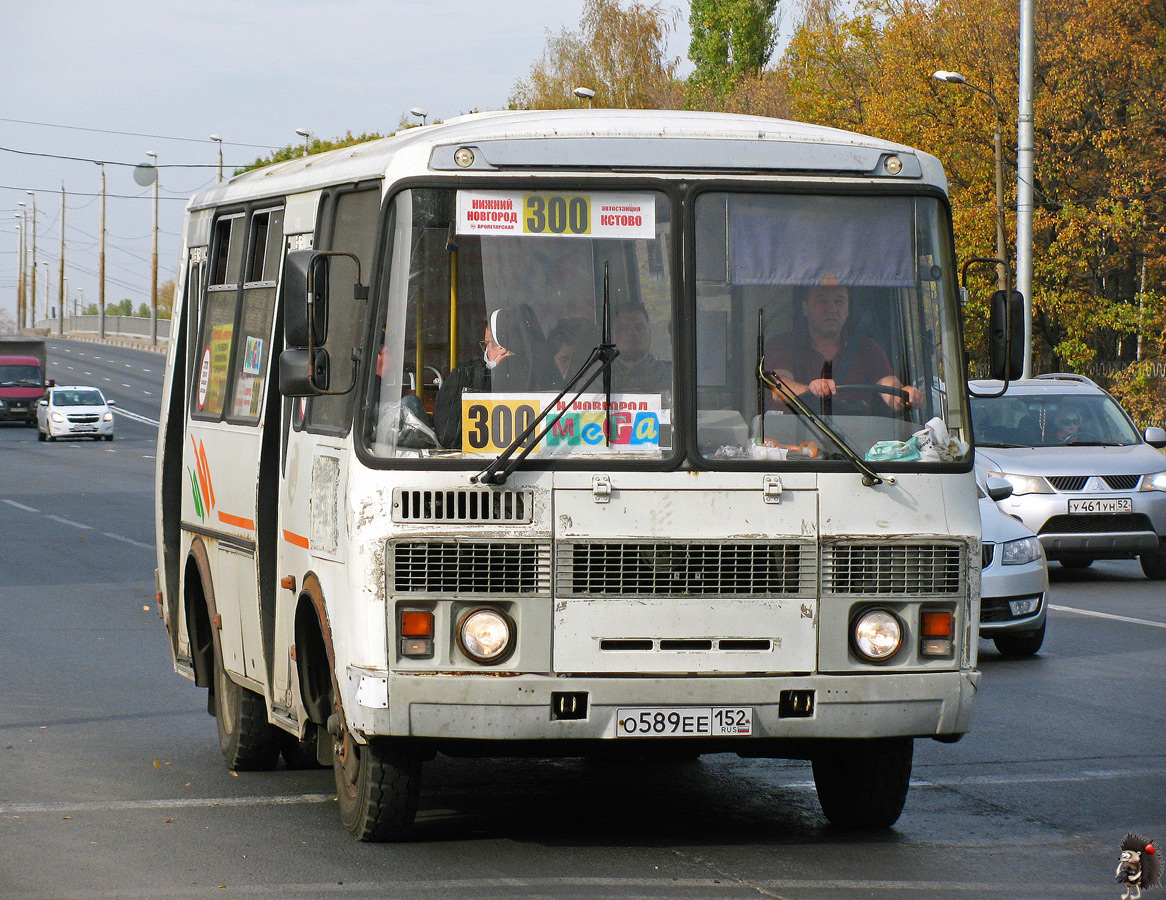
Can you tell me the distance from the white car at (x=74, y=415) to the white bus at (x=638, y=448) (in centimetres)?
4624

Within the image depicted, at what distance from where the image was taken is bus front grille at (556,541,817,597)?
6367 millimetres

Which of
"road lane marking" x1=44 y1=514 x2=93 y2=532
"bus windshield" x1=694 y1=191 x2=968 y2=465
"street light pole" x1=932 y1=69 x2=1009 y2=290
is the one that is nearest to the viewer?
"bus windshield" x1=694 y1=191 x2=968 y2=465

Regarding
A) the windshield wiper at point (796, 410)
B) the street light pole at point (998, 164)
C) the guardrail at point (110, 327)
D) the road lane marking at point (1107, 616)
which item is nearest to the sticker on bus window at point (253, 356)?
the windshield wiper at point (796, 410)

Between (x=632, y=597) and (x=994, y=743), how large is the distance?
3783 mm

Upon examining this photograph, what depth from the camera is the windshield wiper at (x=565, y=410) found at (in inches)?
248

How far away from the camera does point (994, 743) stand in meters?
9.48

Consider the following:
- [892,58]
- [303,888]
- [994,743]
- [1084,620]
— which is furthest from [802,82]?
[303,888]

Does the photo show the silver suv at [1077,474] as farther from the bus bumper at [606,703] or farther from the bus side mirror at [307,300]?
the bus side mirror at [307,300]

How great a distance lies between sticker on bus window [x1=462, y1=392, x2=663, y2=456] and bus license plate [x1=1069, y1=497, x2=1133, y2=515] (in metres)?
11.8

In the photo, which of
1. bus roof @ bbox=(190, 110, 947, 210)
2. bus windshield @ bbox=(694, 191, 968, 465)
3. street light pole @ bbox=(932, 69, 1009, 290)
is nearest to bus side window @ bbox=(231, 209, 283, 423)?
bus roof @ bbox=(190, 110, 947, 210)

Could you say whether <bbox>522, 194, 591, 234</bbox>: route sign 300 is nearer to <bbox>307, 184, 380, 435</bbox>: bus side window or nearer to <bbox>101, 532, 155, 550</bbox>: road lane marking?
<bbox>307, 184, 380, 435</bbox>: bus side window

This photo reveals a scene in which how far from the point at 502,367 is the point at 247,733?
2915mm

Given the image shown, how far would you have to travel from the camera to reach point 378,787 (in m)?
6.77

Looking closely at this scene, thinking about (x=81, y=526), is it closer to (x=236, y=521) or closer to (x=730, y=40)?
(x=236, y=521)
